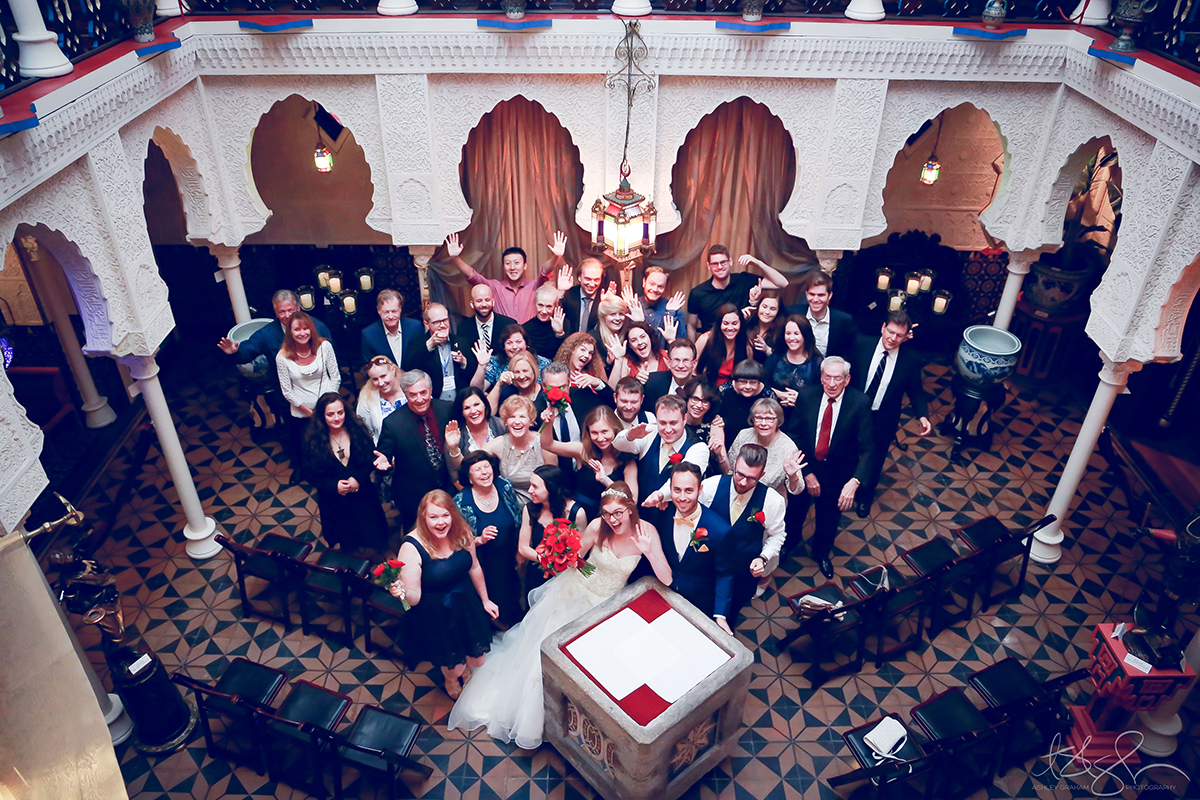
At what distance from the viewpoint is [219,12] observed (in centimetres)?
631

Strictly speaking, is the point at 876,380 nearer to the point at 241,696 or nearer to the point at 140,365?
the point at 241,696

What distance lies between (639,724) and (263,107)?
540 cm

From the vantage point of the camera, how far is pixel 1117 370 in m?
5.60

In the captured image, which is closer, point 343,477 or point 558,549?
point 558,549

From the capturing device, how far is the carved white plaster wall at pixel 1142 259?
16.1 feet

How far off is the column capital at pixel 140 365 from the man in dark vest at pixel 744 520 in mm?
3692

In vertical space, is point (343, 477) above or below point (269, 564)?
above

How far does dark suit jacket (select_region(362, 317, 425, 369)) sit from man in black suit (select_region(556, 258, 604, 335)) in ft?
3.70

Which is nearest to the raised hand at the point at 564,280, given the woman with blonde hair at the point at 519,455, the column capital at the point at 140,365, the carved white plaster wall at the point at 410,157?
the carved white plaster wall at the point at 410,157

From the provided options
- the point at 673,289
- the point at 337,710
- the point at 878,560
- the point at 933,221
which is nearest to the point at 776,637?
the point at 878,560

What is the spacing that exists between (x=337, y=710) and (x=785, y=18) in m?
5.58

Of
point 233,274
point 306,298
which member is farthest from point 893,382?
point 233,274

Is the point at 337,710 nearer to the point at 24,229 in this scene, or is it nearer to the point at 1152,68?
the point at 24,229

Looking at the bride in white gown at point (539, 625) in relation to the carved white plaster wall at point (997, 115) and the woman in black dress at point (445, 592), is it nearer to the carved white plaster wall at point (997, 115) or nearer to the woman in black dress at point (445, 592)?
the woman in black dress at point (445, 592)
